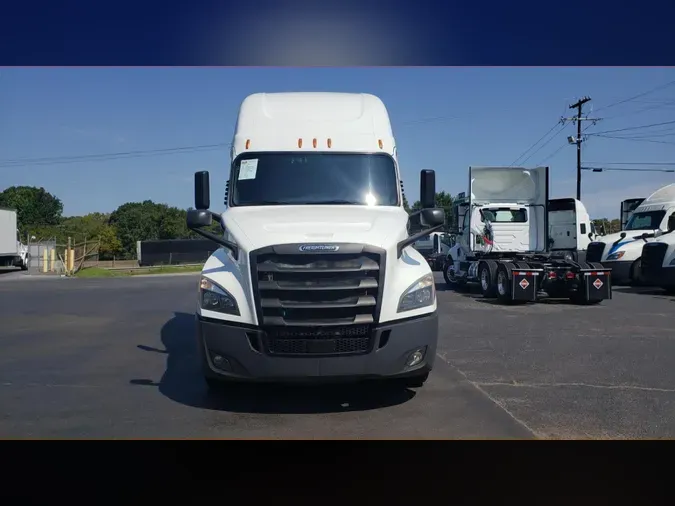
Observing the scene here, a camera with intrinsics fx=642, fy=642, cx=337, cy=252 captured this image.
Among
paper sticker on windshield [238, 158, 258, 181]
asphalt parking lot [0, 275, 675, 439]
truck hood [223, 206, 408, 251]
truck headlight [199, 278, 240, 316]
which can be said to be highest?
paper sticker on windshield [238, 158, 258, 181]

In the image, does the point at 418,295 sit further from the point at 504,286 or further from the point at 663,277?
the point at 663,277

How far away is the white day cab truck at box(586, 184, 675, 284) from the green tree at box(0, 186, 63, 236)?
69.4 feet

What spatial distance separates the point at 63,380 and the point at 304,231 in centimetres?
412

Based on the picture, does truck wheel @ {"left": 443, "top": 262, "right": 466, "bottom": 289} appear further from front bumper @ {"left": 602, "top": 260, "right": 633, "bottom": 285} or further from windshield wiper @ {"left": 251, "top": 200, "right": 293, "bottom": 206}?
windshield wiper @ {"left": 251, "top": 200, "right": 293, "bottom": 206}

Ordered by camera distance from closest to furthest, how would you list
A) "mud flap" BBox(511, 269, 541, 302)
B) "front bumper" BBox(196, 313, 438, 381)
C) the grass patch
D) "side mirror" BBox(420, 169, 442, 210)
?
"front bumper" BBox(196, 313, 438, 381) → "side mirror" BBox(420, 169, 442, 210) → "mud flap" BBox(511, 269, 541, 302) → the grass patch

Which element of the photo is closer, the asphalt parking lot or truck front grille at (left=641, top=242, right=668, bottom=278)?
the asphalt parking lot

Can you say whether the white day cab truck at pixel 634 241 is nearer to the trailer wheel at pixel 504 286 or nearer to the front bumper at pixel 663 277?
the front bumper at pixel 663 277

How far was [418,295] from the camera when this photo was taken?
21.2 ft

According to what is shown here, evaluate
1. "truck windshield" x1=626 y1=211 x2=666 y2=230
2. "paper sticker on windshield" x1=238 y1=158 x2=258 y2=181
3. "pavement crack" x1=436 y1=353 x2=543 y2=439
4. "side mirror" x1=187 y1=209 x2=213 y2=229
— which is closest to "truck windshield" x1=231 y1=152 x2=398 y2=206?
"paper sticker on windshield" x1=238 y1=158 x2=258 y2=181

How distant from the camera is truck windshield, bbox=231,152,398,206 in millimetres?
7504

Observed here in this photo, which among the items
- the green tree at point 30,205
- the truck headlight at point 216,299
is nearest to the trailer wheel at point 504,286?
the truck headlight at point 216,299

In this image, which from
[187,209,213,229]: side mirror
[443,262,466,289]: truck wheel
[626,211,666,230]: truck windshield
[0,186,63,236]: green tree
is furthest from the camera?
[0,186,63,236]: green tree
